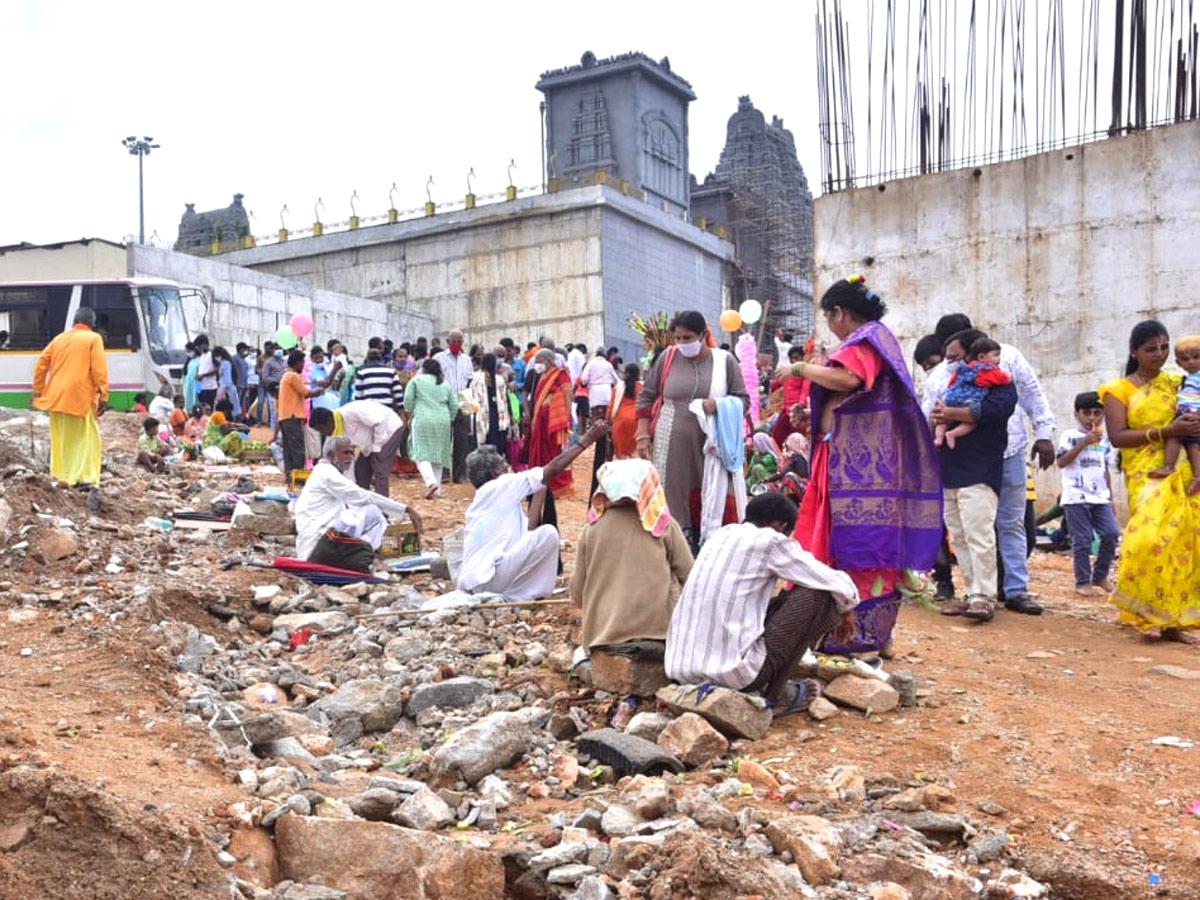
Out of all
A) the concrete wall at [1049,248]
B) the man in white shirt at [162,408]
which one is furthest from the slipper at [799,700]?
the man in white shirt at [162,408]

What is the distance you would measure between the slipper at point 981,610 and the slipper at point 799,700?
6.28ft

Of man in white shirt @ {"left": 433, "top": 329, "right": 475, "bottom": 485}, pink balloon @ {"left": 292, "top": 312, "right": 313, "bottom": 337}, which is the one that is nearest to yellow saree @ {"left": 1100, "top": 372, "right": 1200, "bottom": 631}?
man in white shirt @ {"left": 433, "top": 329, "right": 475, "bottom": 485}

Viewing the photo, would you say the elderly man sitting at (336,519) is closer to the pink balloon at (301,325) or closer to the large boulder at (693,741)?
the large boulder at (693,741)

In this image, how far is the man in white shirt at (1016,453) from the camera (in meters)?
6.51

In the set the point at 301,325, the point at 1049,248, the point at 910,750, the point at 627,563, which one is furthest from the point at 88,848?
the point at 301,325

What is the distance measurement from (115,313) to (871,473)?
16199mm

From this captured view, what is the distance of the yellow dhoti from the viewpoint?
10258mm

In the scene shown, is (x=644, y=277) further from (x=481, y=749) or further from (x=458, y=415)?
(x=481, y=749)

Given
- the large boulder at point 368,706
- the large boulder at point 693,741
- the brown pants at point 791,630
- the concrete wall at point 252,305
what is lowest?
the large boulder at point 368,706

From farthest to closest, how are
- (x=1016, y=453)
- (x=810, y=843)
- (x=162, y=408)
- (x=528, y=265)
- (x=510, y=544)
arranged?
(x=528, y=265)
(x=162, y=408)
(x=510, y=544)
(x=1016, y=453)
(x=810, y=843)

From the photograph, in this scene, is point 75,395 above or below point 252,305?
below

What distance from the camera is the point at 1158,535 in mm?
5934

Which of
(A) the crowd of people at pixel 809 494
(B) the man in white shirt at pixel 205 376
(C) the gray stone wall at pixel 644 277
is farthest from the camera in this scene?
(C) the gray stone wall at pixel 644 277

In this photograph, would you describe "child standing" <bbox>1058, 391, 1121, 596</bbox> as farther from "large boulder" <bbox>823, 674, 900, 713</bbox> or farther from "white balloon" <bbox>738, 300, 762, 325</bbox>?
"white balloon" <bbox>738, 300, 762, 325</bbox>
